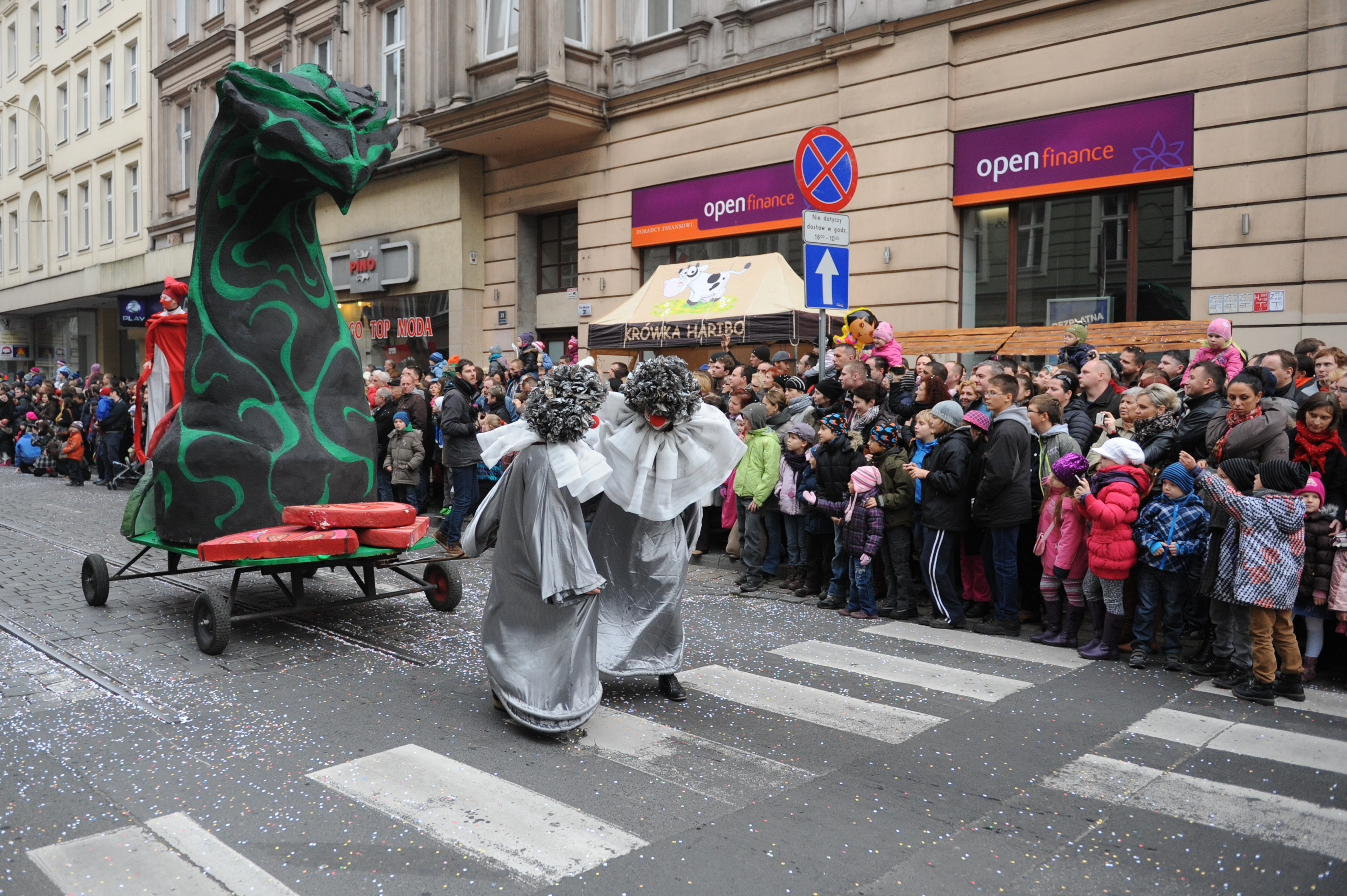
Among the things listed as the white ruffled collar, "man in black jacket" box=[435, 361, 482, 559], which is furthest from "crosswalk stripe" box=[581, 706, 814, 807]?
"man in black jacket" box=[435, 361, 482, 559]

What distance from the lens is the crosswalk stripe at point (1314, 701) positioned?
5.79 meters

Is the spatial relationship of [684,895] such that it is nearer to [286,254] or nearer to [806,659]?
[806,659]

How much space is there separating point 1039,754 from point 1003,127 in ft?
33.8

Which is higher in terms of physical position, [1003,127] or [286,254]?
[1003,127]

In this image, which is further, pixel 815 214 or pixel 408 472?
pixel 408 472

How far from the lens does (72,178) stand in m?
36.4

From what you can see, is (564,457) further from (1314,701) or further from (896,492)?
(1314,701)

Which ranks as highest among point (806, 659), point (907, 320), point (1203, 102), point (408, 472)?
point (1203, 102)

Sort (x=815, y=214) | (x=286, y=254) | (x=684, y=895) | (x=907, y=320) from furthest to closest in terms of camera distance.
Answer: (x=907, y=320)
(x=815, y=214)
(x=286, y=254)
(x=684, y=895)

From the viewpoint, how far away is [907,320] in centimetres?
1409

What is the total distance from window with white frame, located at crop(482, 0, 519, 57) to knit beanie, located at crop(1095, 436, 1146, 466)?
590 inches

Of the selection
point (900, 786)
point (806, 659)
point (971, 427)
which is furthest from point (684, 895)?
point (971, 427)

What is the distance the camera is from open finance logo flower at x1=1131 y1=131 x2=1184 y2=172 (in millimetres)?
11859

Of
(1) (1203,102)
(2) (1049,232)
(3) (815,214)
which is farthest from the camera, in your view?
(2) (1049,232)
